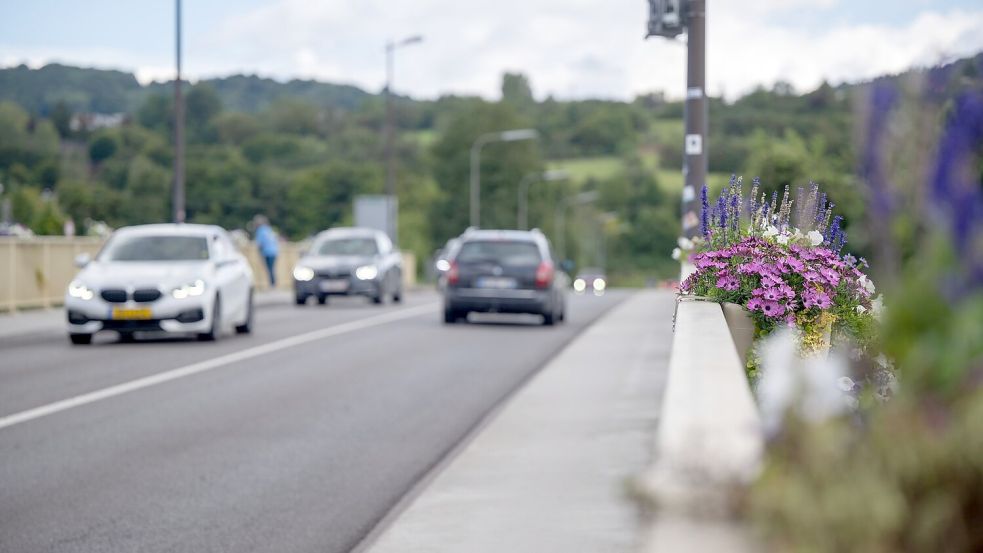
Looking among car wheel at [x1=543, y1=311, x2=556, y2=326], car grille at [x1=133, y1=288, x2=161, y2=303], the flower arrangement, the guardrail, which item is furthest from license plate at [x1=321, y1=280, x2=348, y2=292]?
the flower arrangement

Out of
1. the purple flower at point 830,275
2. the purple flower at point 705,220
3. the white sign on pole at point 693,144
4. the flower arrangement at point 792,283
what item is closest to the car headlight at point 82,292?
the white sign on pole at point 693,144

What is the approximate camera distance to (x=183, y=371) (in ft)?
53.6

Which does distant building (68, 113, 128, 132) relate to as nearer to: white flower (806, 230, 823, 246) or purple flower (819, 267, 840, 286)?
white flower (806, 230, 823, 246)

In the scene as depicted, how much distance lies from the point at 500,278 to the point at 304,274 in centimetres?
940

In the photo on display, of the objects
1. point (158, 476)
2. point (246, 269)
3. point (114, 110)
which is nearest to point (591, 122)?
point (114, 110)

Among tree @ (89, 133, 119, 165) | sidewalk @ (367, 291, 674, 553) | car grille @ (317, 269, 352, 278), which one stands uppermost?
tree @ (89, 133, 119, 165)

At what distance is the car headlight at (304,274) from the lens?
112 ft

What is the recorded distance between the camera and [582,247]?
476 ft

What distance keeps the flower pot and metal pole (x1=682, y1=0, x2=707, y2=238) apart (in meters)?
6.81

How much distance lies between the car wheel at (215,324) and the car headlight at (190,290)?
0.55m

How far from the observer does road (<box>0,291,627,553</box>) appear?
25.1 feet

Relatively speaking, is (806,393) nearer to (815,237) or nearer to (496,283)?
(815,237)

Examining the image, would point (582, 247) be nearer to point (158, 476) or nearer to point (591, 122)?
point (591, 122)

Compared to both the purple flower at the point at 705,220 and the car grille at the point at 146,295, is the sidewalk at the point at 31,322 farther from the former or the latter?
the purple flower at the point at 705,220
